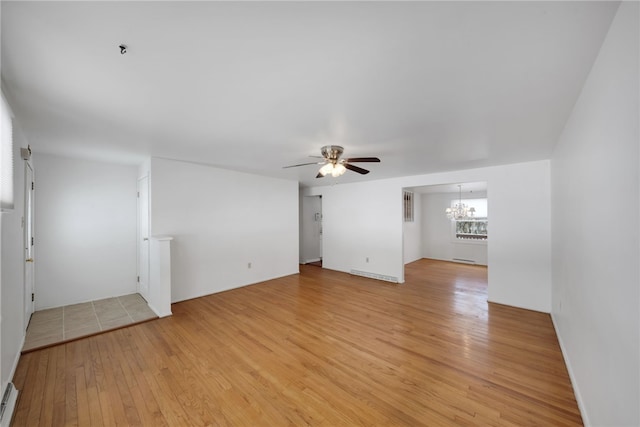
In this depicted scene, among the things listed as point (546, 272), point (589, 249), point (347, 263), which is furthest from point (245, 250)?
point (546, 272)

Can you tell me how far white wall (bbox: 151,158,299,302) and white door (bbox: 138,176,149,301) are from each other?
0.38 meters

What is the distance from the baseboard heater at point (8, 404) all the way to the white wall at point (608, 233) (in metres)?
3.47

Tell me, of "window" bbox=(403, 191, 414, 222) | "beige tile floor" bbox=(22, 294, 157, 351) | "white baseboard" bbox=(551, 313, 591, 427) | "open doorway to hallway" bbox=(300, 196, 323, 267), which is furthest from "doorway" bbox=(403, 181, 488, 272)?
"beige tile floor" bbox=(22, 294, 157, 351)

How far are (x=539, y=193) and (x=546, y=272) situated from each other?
1.20m

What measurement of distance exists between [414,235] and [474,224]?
1.89 m

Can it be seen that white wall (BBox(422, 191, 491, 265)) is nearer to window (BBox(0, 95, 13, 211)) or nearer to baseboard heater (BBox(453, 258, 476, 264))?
baseboard heater (BBox(453, 258, 476, 264))

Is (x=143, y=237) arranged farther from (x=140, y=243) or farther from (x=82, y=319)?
(x=82, y=319)

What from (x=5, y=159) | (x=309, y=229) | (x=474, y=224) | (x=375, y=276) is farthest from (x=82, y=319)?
(x=474, y=224)

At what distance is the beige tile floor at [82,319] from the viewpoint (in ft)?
9.22

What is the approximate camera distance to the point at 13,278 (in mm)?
2193

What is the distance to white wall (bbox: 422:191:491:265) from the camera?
742 centimetres

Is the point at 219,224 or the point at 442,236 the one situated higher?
the point at 219,224

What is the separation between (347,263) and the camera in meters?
6.24

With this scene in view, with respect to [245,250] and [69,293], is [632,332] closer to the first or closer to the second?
[245,250]
